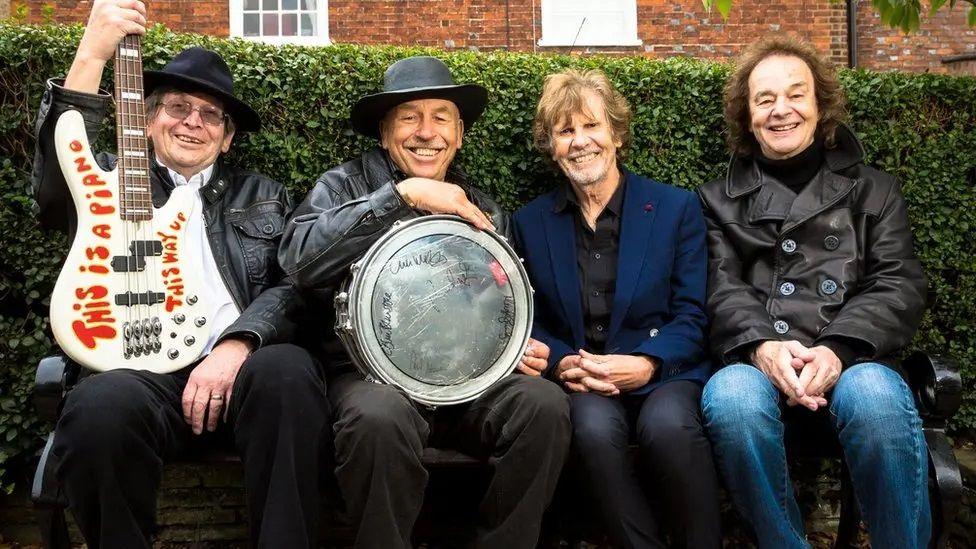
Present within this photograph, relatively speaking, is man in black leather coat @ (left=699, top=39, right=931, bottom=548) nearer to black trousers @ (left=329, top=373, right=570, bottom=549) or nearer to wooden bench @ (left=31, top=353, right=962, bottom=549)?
wooden bench @ (left=31, top=353, right=962, bottom=549)

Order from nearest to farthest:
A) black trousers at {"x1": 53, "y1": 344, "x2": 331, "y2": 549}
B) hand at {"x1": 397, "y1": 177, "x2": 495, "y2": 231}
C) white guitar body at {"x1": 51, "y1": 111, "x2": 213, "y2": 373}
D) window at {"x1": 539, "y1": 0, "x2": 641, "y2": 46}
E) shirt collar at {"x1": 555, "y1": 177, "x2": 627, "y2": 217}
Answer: black trousers at {"x1": 53, "y1": 344, "x2": 331, "y2": 549} → white guitar body at {"x1": 51, "y1": 111, "x2": 213, "y2": 373} → hand at {"x1": 397, "y1": 177, "x2": 495, "y2": 231} → shirt collar at {"x1": 555, "y1": 177, "x2": 627, "y2": 217} → window at {"x1": 539, "y1": 0, "x2": 641, "y2": 46}

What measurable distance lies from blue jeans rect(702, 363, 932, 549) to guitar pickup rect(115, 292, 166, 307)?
1.84m

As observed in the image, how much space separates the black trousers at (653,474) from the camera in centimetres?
272

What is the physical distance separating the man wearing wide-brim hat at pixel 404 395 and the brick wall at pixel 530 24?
694 centimetres

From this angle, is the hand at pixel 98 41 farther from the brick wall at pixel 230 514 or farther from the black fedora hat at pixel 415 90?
the brick wall at pixel 230 514

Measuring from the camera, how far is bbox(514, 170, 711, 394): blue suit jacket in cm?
318

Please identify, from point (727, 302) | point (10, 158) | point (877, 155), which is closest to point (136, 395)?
point (10, 158)

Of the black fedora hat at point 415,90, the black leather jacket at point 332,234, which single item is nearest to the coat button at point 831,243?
the black fedora hat at point 415,90

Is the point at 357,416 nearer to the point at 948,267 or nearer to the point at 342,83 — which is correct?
the point at 342,83

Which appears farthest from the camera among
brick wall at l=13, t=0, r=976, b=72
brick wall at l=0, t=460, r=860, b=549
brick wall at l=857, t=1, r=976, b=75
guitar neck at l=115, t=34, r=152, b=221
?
brick wall at l=857, t=1, r=976, b=75

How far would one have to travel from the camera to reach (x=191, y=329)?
113 inches

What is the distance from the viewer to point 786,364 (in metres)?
2.92

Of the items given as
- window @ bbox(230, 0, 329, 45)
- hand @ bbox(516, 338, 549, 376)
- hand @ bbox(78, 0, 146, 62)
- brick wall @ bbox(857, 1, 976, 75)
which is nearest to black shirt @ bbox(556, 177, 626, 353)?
hand @ bbox(516, 338, 549, 376)
